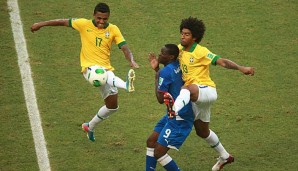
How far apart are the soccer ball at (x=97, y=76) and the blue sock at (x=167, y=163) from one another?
1.74 m

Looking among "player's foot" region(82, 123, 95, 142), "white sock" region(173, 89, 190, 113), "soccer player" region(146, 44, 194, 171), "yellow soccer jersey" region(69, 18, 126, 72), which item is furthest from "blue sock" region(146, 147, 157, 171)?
"yellow soccer jersey" region(69, 18, 126, 72)

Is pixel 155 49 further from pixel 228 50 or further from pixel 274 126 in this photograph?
pixel 274 126

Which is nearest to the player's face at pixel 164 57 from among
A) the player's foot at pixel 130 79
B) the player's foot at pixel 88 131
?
the player's foot at pixel 130 79

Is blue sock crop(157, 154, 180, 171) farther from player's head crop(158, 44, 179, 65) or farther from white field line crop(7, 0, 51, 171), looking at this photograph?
white field line crop(7, 0, 51, 171)

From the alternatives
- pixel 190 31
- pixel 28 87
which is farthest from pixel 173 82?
pixel 28 87

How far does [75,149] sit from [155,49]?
13.0ft

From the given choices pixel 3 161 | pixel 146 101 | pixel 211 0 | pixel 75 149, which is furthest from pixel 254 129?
pixel 211 0

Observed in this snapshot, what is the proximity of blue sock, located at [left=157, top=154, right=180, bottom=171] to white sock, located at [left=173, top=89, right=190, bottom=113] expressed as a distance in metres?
0.75

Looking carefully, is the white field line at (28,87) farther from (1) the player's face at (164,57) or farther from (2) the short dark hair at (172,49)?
(2) the short dark hair at (172,49)

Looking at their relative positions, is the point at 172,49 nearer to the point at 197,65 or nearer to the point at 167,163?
the point at 197,65

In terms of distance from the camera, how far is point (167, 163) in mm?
9820

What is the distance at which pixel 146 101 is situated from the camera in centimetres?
1284

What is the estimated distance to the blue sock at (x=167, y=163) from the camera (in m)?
9.80

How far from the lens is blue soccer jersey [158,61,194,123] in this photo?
31.6 feet
